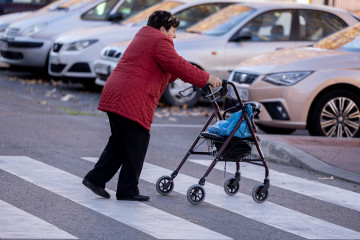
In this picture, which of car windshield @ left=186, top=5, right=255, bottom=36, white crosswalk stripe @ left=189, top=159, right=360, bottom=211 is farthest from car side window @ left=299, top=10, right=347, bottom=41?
white crosswalk stripe @ left=189, top=159, right=360, bottom=211

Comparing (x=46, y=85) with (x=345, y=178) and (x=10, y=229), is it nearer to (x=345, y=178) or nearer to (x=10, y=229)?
(x=345, y=178)

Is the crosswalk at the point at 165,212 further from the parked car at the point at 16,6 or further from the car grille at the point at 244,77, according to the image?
the parked car at the point at 16,6

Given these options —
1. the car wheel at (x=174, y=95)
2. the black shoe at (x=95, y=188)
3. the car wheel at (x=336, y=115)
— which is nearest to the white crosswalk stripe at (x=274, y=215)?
the black shoe at (x=95, y=188)

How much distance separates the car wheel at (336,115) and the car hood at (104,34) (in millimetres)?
5906

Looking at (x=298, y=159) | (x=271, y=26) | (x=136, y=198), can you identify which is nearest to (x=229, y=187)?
(x=136, y=198)

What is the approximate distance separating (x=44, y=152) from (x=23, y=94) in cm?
640

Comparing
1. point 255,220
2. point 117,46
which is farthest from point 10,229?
point 117,46

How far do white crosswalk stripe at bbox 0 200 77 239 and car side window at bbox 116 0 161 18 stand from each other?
12.4m

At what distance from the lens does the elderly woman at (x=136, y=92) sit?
726cm

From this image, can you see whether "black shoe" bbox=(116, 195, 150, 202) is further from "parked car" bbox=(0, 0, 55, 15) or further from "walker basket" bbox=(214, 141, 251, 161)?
"parked car" bbox=(0, 0, 55, 15)

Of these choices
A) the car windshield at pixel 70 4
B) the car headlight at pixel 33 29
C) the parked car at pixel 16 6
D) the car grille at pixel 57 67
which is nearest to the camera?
the car grille at pixel 57 67

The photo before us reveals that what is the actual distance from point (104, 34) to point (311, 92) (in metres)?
6.42

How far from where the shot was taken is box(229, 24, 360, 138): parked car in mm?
11320

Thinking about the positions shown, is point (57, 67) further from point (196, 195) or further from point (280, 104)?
point (196, 195)
